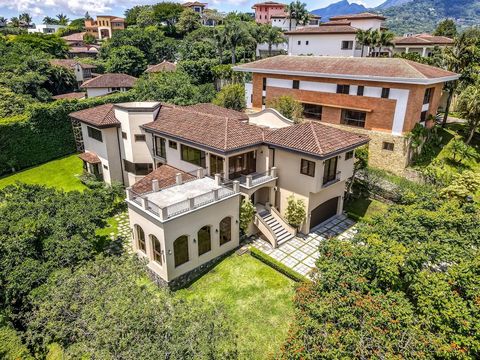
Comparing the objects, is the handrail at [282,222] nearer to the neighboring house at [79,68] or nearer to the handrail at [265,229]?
the handrail at [265,229]

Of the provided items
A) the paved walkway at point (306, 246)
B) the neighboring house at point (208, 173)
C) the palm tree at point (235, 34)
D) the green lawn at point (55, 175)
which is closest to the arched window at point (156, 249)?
the neighboring house at point (208, 173)

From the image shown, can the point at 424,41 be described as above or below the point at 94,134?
above

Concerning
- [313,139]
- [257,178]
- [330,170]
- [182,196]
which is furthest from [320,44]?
[182,196]

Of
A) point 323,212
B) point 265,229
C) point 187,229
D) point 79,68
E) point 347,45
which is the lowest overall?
point 323,212

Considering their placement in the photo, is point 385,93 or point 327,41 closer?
point 385,93

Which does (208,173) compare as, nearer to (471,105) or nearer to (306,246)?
(306,246)

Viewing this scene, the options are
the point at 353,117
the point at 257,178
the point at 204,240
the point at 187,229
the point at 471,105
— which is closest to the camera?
the point at 187,229

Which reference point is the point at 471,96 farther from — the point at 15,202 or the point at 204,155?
the point at 15,202
